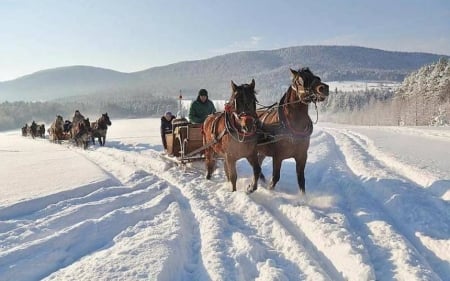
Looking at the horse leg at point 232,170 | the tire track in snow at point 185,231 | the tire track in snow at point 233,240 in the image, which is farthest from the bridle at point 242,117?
the tire track in snow at point 185,231

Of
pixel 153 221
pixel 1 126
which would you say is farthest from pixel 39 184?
pixel 1 126

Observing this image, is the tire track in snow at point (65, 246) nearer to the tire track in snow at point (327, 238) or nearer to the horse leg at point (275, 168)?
the tire track in snow at point (327, 238)

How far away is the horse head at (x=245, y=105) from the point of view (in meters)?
7.66

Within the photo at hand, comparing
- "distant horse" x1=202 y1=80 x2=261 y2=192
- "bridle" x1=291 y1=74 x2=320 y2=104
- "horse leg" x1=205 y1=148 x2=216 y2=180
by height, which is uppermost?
"bridle" x1=291 y1=74 x2=320 y2=104

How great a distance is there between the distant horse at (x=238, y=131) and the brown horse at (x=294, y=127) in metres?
0.36

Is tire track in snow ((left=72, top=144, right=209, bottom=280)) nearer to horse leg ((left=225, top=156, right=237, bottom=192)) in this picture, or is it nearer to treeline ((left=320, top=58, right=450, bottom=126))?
horse leg ((left=225, top=156, right=237, bottom=192))

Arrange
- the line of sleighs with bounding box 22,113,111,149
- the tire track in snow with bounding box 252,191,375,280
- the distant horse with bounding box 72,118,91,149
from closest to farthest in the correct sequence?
the tire track in snow with bounding box 252,191,375,280 → the distant horse with bounding box 72,118,91,149 → the line of sleighs with bounding box 22,113,111,149

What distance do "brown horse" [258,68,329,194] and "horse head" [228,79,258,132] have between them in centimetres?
56

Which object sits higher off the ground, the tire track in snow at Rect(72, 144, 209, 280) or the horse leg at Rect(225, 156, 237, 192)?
the horse leg at Rect(225, 156, 237, 192)

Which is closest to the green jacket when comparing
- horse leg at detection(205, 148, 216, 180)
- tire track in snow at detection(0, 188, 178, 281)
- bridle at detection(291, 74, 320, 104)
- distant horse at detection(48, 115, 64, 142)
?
horse leg at detection(205, 148, 216, 180)

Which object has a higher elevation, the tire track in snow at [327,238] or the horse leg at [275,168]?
the horse leg at [275,168]

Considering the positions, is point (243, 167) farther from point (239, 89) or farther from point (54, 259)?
point (54, 259)

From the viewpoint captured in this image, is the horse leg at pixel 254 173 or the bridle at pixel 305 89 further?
the horse leg at pixel 254 173

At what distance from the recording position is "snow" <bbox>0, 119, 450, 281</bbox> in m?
4.44
